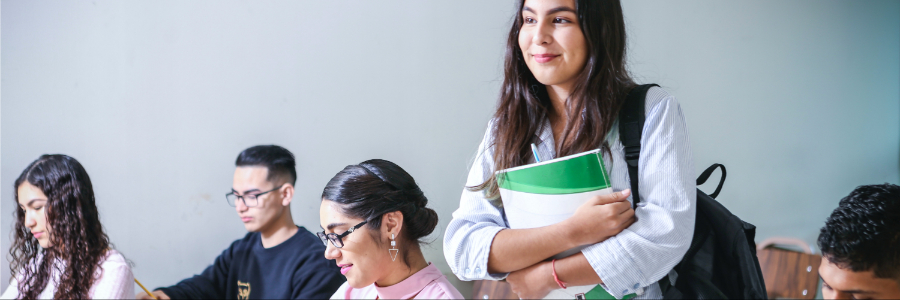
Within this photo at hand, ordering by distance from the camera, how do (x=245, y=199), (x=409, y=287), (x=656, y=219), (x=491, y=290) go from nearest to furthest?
(x=656, y=219)
(x=409, y=287)
(x=245, y=199)
(x=491, y=290)

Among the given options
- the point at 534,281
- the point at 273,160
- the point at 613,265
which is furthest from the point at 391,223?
the point at 273,160

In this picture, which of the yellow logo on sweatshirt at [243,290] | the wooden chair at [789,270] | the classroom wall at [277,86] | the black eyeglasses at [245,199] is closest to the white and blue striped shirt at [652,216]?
the classroom wall at [277,86]

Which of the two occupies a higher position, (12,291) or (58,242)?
(58,242)

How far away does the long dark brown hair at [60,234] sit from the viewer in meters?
1.59

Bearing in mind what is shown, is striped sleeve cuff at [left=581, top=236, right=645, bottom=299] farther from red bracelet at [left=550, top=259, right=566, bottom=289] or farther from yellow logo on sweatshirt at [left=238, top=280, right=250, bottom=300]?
yellow logo on sweatshirt at [left=238, top=280, right=250, bottom=300]

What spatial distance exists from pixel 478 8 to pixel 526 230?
704 mm

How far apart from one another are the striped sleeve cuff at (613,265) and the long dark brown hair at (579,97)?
182 mm

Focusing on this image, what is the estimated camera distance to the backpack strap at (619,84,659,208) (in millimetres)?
1066

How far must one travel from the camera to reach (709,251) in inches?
42.7

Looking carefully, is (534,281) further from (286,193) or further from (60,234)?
(60,234)

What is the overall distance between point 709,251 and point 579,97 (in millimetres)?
360

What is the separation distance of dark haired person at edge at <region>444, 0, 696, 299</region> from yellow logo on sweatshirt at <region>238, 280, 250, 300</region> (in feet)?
2.76

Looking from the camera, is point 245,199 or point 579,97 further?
point 245,199

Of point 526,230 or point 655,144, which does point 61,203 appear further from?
point 655,144
